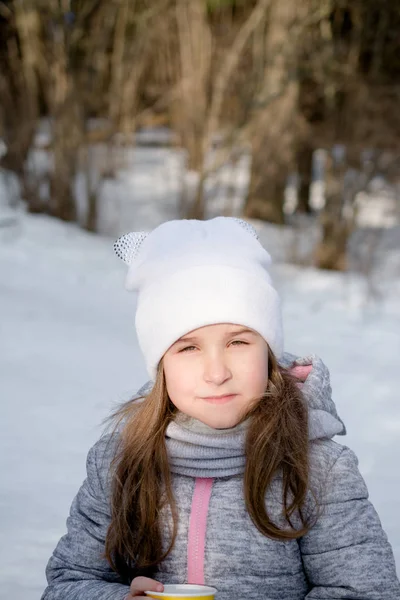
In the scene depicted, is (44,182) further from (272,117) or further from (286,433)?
(286,433)

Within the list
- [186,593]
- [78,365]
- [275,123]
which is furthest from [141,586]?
[275,123]

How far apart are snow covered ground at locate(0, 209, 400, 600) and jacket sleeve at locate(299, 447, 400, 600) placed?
31.8 inches

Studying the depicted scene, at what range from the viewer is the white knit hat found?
1878 mm

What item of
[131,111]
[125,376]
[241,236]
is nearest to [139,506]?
[241,236]

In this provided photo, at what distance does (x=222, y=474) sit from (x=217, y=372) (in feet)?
0.72

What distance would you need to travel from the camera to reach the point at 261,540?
186 cm

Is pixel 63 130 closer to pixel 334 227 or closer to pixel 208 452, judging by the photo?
pixel 334 227

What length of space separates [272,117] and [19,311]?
4.33 metres

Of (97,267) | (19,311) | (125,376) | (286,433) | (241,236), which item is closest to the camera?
(286,433)

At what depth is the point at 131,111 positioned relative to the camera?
9641mm

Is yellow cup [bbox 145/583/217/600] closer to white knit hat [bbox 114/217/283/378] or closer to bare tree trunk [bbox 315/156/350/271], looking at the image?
white knit hat [bbox 114/217/283/378]

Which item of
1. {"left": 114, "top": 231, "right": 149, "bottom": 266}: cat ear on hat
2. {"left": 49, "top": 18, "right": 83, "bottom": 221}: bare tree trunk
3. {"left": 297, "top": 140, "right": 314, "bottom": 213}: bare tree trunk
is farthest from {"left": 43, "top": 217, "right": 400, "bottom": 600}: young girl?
{"left": 297, "top": 140, "right": 314, "bottom": 213}: bare tree trunk

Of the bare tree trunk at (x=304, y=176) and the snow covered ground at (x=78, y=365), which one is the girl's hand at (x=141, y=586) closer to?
the snow covered ground at (x=78, y=365)

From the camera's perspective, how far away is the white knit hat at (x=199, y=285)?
1.88 m
